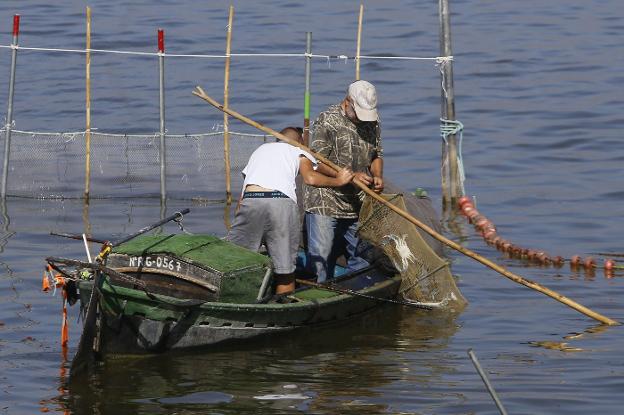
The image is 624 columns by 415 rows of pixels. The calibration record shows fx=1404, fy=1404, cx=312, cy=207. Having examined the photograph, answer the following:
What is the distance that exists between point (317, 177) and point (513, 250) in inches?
165

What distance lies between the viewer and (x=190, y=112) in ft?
75.5

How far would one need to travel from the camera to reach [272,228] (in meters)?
11.8

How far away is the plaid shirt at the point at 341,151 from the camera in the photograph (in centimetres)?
1247

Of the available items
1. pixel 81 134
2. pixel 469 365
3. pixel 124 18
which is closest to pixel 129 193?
pixel 81 134

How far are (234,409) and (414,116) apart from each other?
506 inches

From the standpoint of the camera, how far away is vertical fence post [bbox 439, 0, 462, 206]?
16.7 metres

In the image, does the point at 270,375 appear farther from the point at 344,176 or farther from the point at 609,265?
the point at 609,265

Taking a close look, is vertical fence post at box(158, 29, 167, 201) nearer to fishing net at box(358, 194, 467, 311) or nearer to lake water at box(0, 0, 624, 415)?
lake water at box(0, 0, 624, 415)

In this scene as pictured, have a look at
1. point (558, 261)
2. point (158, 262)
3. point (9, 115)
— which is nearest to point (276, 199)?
point (158, 262)

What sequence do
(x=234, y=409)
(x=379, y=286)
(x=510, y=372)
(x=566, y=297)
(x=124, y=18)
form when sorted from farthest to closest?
(x=124, y=18) < (x=566, y=297) < (x=379, y=286) < (x=510, y=372) < (x=234, y=409)

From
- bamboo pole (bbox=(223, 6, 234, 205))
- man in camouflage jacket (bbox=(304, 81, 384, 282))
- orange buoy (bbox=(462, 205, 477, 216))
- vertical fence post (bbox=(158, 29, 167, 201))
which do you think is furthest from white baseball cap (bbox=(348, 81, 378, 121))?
vertical fence post (bbox=(158, 29, 167, 201))

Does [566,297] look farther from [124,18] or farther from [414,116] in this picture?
[124,18]

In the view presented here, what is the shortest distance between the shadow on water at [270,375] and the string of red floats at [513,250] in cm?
263

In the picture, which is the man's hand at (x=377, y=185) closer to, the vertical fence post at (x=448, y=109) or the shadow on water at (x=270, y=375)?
the shadow on water at (x=270, y=375)
